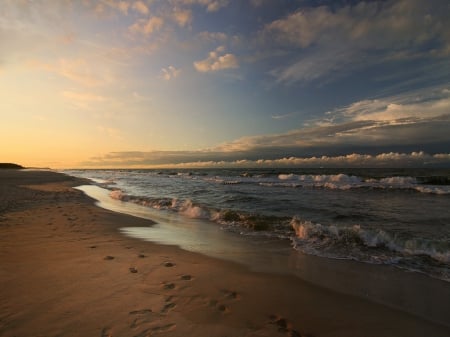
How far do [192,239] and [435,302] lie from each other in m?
5.35

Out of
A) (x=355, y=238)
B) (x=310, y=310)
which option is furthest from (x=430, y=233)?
(x=310, y=310)

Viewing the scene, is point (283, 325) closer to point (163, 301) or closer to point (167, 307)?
point (167, 307)

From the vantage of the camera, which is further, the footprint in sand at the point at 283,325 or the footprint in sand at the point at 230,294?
the footprint in sand at the point at 230,294

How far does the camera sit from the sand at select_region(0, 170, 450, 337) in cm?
306

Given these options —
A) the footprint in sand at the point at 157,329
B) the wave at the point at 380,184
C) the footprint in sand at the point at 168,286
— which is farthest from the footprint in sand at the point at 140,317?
the wave at the point at 380,184

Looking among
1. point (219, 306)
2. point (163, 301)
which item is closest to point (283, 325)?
point (219, 306)

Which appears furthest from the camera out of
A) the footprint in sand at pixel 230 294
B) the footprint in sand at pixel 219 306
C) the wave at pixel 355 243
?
the wave at pixel 355 243

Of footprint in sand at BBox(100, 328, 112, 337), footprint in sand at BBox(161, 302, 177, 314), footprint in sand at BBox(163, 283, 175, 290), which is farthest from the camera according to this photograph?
footprint in sand at BBox(163, 283, 175, 290)

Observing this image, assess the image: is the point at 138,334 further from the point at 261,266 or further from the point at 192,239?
the point at 192,239

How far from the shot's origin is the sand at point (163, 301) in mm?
3059

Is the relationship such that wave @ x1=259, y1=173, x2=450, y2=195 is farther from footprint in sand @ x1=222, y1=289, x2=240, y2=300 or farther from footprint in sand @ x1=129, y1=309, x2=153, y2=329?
footprint in sand @ x1=129, y1=309, x2=153, y2=329

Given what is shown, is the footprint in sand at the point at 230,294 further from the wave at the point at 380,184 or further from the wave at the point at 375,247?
the wave at the point at 380,184

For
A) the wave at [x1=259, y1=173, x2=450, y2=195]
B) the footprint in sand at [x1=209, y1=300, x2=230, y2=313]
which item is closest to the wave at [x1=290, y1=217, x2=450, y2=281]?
the footprint in sand at [x1=209, y1=300, x2=230, y2=313]

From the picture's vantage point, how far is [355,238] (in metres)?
7.19
